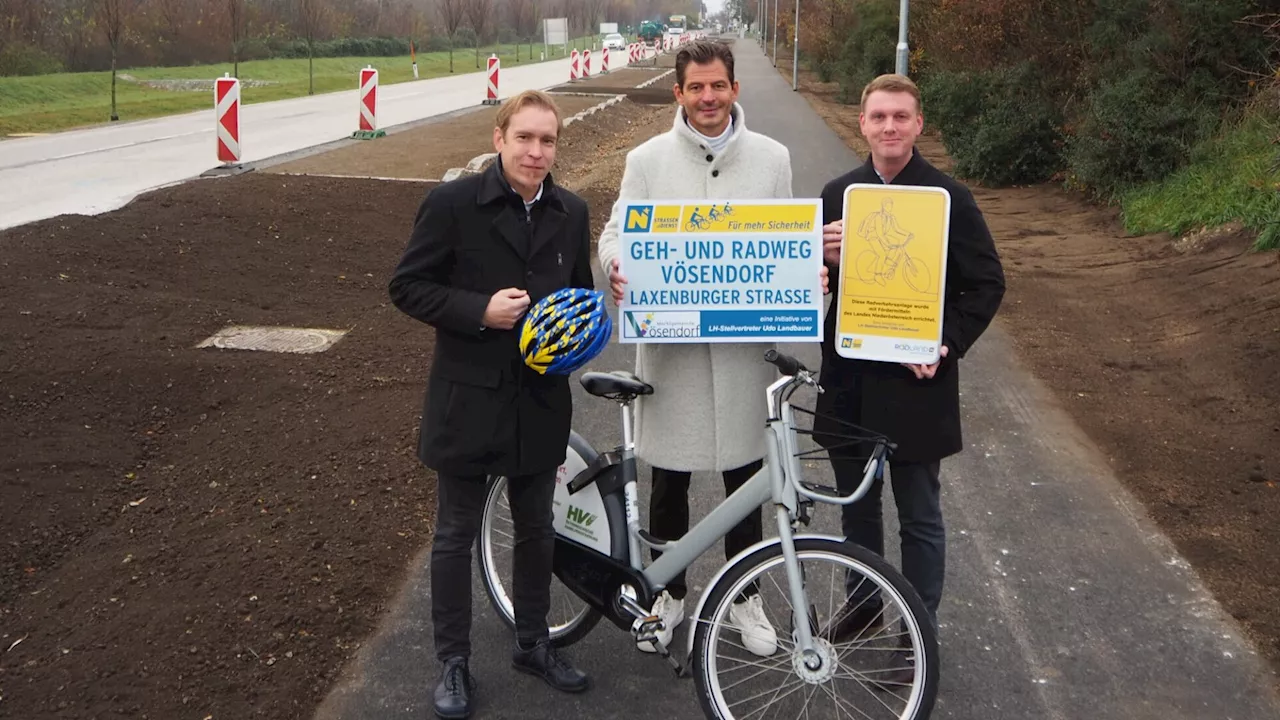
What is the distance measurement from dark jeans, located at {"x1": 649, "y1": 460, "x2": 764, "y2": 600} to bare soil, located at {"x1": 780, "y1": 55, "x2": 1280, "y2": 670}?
6.23 ft

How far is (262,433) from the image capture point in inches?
239

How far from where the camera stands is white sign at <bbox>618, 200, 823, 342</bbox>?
143 inches

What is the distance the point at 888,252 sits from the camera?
11.5 ft

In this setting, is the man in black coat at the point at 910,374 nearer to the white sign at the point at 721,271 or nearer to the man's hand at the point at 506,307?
the white sign at the point at 721,271

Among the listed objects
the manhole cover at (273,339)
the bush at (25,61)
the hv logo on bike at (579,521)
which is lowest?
the manhole cover at (273,339)

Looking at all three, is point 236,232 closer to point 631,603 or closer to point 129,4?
point 631,603

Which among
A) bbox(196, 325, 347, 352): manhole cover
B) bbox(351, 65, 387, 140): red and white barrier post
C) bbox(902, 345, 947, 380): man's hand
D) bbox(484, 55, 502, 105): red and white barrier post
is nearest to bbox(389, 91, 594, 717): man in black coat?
bbox(902, 345, 947, 380): man's hand

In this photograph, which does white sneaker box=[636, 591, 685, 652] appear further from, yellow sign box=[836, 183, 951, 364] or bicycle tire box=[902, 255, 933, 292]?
bicycle tire box=[902, 255, 933, 292]

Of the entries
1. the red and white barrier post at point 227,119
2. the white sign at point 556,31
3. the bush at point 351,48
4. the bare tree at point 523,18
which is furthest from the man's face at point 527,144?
the bare tree at point 523,18

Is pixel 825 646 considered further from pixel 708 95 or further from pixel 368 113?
pixel 368 113

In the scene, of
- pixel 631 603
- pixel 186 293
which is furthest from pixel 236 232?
pixel 631 603

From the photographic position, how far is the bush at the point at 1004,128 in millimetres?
16984

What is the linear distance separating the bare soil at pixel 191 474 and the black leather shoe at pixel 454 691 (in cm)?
42

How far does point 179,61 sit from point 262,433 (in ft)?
147
